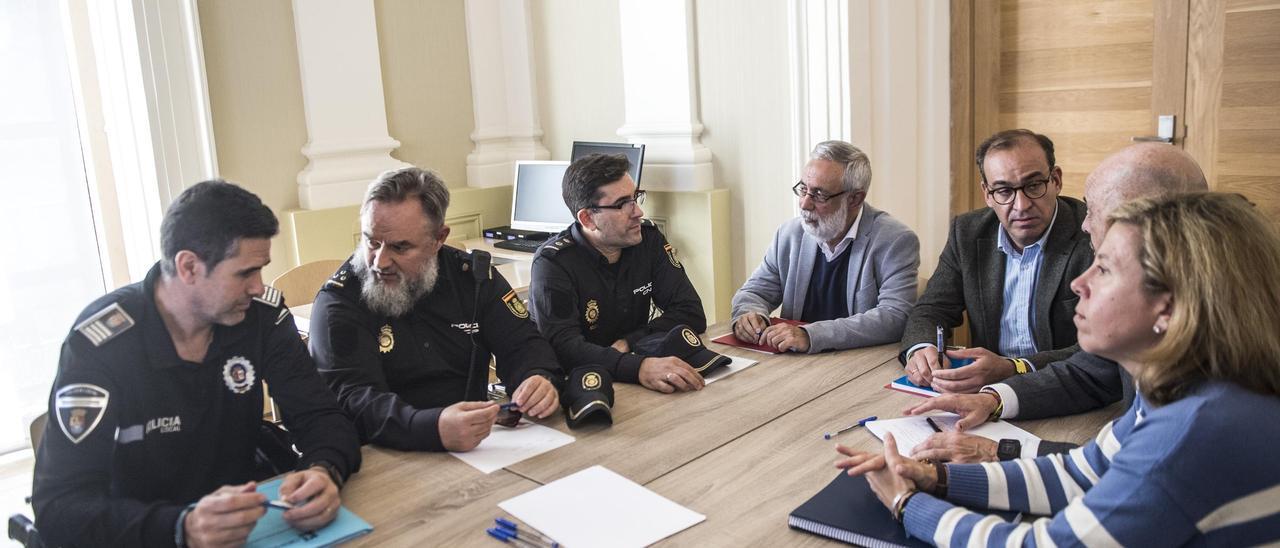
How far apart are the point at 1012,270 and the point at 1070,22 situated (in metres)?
1.55

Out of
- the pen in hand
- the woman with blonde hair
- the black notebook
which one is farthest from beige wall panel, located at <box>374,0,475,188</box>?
the woman with blonde hair

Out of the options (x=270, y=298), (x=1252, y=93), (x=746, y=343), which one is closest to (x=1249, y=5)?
(x=1252, y=93)

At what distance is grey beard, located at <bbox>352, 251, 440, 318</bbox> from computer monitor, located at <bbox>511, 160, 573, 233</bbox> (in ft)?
6.97

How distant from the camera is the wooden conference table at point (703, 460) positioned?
5.43ft

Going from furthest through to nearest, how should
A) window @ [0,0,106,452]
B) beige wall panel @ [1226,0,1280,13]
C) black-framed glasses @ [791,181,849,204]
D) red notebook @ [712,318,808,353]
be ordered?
1. window @ [0,0,106,452]
2. beige wall panel @ [1226,0,1280,13]
3. black-framed glasses @ [791,181,849,204]
4. red notebook @ [712,318,808,353]

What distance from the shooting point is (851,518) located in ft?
5.21

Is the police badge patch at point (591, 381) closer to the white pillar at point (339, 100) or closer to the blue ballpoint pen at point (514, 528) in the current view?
the blue ballpoint pen at point (514, 528)

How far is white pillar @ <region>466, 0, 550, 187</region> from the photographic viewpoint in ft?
16.1

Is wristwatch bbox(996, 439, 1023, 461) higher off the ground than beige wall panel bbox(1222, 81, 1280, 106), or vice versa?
beige wall panel bbox(1222, 81, 1280, 106)

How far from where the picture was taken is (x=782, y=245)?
3.23 meters

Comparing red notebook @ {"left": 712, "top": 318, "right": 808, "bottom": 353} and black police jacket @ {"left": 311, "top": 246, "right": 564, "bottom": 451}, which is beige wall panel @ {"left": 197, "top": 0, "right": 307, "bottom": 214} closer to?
black police jacket @ {"left": 311, "top": 246, "right": 564, "bottom": 451}

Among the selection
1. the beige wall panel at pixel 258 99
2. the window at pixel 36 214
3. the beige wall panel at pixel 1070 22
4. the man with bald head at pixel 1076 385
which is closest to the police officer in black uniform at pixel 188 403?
the man with bald head at pixel 1076 385

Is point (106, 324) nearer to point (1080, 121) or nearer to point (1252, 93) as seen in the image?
point (1080, 121)

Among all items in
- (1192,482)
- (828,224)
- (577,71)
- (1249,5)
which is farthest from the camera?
(577,71)
